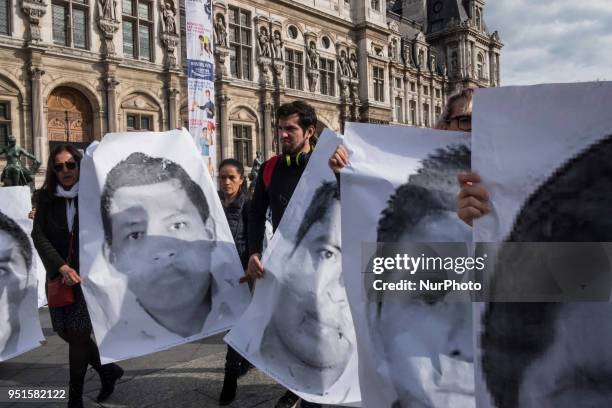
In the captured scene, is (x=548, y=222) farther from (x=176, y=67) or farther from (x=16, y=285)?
(x=176, y=67)

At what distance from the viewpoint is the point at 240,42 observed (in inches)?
933

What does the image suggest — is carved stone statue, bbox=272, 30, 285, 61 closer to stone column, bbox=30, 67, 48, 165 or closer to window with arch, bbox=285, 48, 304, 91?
window with arch, bbox=285, 48, 304, 91

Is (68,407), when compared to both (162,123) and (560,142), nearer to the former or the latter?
(560,142)

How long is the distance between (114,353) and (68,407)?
1.94ft

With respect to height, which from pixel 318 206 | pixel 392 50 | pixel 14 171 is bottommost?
pixel 318 206

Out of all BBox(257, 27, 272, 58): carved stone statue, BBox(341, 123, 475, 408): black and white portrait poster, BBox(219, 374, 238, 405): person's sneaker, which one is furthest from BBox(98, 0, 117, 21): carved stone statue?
BBox(341, 123, 475, 408): black and white portrait poster

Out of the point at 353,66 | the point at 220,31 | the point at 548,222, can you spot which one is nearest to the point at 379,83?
the point at 353,66

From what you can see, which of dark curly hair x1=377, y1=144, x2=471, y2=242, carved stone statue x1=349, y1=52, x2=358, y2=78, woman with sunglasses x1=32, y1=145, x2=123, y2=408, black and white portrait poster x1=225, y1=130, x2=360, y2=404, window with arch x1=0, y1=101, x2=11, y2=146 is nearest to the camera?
dark curly hair x1=377, y1=144, x2=471, y2=242

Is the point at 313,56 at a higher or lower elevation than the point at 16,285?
higher

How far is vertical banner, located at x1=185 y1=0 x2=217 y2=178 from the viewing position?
11.7m

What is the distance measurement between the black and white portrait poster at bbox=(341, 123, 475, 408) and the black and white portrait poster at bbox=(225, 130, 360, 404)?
1.59 feet

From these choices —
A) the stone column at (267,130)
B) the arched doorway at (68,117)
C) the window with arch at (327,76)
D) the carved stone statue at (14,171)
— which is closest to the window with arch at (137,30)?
the arched doorway at (68,117)

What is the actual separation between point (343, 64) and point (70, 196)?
26981 millimetres

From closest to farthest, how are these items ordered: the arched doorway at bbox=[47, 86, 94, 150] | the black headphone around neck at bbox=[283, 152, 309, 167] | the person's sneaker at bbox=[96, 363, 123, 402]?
the black headphone around neck at bbox=[283, 152, 309, 167]
the person's sneaker at bbox=[96, 363, 123, 402]
the arched doorway at bbox=[47, 86, 94, 150]
